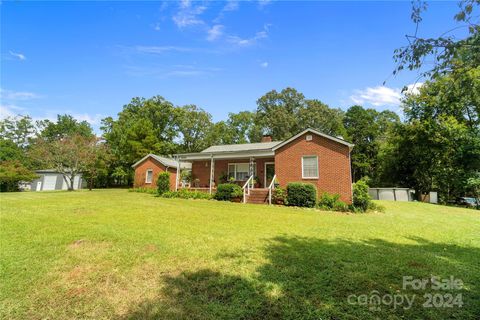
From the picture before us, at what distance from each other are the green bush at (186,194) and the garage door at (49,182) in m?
28.2

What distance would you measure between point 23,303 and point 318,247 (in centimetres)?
552

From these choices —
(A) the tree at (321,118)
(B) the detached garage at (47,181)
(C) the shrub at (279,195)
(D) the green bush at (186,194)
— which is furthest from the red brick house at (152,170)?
(A) the tree at (321,118)

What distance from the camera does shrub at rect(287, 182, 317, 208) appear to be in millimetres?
13547

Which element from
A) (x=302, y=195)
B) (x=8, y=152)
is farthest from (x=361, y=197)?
(x=8, y=152)

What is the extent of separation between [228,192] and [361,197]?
8.08m

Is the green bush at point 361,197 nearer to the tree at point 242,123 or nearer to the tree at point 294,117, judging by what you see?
the tree at point 294,117

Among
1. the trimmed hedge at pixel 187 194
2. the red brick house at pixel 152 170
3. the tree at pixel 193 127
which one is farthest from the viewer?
the tree at pixel 193 127

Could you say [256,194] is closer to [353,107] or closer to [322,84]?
[322,84]

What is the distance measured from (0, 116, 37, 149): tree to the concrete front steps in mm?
50556

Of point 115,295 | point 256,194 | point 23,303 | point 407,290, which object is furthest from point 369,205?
point 23,303

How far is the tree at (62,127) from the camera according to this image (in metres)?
52.8

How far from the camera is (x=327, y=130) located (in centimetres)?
4222

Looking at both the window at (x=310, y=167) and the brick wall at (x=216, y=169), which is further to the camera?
the brick wall at (x=216, y=169)

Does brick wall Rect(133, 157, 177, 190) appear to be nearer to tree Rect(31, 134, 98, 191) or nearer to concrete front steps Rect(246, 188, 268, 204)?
tree Rect(31, 134, 98, 191)
